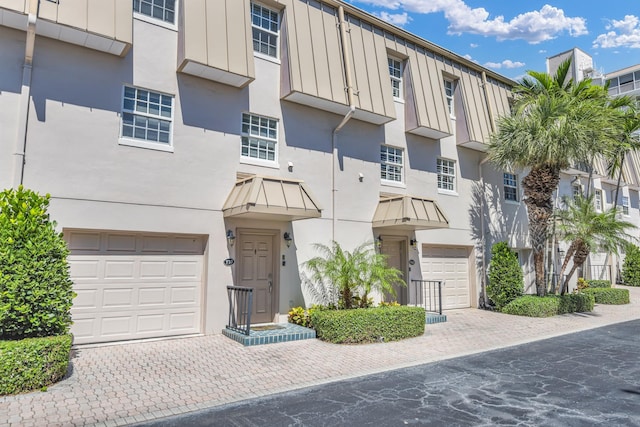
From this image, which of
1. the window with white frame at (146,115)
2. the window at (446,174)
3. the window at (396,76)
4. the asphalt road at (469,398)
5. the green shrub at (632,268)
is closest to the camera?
the asphalt road at (469,398)

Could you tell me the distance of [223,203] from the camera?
988 centimetres

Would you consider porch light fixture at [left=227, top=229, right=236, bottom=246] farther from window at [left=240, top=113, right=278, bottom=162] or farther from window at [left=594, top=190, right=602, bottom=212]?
window at [left=594, top=190, right=602, bottom=212]

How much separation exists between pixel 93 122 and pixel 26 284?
3.89 m

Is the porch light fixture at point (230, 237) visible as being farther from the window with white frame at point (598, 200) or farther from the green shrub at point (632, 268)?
the green shrub at point (632, 268)

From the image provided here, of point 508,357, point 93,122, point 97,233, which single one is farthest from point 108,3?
point 508,357

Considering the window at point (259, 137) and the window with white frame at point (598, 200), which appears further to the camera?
the window with white frame at point (598, 200)

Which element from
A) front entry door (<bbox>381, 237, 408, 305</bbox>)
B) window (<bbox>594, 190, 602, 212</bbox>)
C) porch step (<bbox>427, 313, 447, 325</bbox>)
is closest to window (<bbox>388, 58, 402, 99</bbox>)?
front entry door (<bbox>381, 237, 408, 305</bbox>)

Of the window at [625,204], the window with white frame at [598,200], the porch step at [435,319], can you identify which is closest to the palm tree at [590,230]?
the porch step at [435,319]

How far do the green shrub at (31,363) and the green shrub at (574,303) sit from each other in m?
14.5

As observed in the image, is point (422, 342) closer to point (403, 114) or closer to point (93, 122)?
point (403, 114)

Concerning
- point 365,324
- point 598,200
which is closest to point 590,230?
point 365,324

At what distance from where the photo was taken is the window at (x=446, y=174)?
14.8 metres

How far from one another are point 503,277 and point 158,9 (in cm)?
1336

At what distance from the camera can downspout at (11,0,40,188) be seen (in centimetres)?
743
